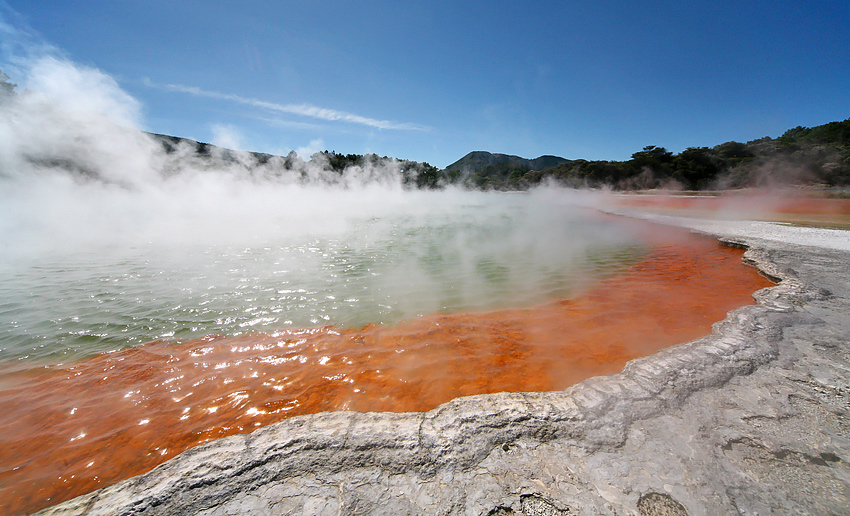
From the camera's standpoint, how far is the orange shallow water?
6.13 ft

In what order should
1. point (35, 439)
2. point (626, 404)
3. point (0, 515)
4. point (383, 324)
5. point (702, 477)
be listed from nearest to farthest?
point (702, 477) < point (0, 515) < point (626, 404) < point (35, 439) < point (383, 324)

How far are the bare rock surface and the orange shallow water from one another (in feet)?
1.76

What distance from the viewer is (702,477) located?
1259 mm

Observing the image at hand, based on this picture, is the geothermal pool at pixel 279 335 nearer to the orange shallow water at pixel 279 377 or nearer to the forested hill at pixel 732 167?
the orange shallow water at pixel 279 377

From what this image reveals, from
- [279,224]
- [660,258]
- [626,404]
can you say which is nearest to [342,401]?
[626,404]

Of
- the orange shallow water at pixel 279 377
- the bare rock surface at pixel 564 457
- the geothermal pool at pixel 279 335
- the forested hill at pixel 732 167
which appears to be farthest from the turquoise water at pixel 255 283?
the forested hill at pixel 732 167

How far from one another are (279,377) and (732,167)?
141 ft

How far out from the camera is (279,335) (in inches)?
128

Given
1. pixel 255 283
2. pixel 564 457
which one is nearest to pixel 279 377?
pixel 564 457

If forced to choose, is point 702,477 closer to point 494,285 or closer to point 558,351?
point 558,351

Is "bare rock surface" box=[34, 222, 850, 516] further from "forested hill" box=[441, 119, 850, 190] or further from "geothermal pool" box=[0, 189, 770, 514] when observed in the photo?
"forested hill" box=[441, 119, 850, 190]

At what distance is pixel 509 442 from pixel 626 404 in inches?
30.0

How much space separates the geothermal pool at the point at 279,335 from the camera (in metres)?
2.07

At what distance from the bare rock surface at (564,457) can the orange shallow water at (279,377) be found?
535mm
